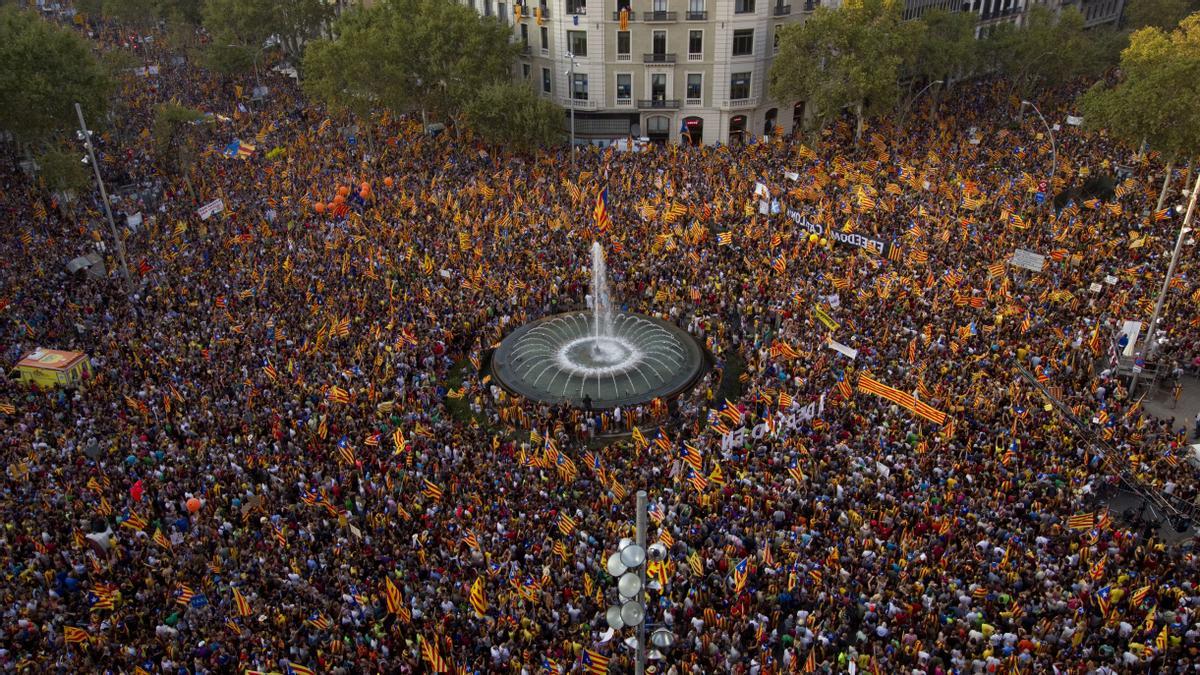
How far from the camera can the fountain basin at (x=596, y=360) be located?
31.2 m

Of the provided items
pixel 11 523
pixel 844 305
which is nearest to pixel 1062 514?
pixel 844 305

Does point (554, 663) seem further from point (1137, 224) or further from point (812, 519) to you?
point (1137, 224)

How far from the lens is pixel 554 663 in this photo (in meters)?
17.8

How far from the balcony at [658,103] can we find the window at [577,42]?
5675 mm

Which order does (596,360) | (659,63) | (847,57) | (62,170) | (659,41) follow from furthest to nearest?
(659,63), (659,41), (847,57), (62,170), (596,360)

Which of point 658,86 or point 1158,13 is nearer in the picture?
point 658,86

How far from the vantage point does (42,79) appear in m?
46.5

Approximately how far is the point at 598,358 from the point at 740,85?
3657 cm

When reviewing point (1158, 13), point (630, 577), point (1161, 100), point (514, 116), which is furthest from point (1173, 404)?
point (1158, 13)

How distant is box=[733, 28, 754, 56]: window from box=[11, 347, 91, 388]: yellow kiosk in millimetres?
47603

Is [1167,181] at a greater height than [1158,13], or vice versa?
[1158,13]

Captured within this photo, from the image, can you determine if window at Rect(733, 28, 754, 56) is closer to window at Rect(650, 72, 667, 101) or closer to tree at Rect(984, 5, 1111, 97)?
window at Rect(650, 72, 667, 101)

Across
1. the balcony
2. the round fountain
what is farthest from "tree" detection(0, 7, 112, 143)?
the balcony

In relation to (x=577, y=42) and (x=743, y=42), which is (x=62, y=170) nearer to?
(x=577, y=42)
